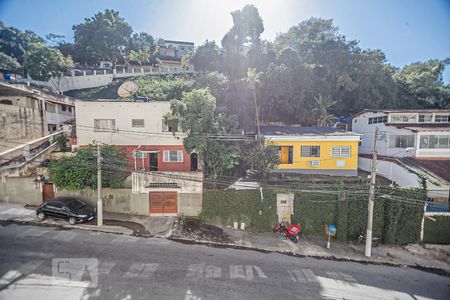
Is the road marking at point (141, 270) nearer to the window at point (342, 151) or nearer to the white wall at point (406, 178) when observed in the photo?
the window at point (342, 151)

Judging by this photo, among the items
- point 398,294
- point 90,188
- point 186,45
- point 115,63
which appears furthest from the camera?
point 186,45

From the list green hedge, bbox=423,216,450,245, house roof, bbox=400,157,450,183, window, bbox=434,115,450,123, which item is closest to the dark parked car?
green hedge, bbox=423,216,450,245

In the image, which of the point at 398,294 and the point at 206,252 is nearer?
the point at 398,294

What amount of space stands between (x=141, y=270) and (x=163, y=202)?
6.46 m

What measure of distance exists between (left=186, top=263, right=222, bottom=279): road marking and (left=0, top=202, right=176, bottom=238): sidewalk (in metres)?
3.98

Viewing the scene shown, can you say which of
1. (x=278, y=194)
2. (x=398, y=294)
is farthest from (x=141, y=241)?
(x=398, y=294)

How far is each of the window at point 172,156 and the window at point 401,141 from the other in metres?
21.4

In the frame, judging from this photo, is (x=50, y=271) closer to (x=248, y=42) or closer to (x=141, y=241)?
(x=141, y=241)

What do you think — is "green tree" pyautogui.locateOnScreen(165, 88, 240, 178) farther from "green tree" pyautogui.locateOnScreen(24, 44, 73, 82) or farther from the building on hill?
"green tree" pyautogui.locateOnScreen(24, 44, 73, 82)

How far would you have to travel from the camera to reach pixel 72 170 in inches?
582

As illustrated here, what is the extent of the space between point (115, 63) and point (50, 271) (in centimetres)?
5071

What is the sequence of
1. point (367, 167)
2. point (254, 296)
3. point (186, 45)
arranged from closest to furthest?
1. point (254, 296)
2. point (367, 167)
3. point (186, 45)

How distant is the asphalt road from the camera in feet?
28.5

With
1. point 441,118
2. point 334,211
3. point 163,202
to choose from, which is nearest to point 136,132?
point 163,202
